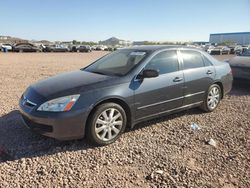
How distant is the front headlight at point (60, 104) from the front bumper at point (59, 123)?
0.21ft

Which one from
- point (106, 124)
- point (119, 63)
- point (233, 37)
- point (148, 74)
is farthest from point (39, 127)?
point (233, 37)

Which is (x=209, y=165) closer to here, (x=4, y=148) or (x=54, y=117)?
(x=54, y=117)

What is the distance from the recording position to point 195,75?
5.38 meters

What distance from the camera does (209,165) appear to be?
3.60 m

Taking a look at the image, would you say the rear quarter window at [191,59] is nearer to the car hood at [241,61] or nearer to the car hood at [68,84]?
the car hood at [68,84]

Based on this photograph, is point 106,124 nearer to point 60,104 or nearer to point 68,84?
point 60,104

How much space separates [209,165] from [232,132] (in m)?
1.49

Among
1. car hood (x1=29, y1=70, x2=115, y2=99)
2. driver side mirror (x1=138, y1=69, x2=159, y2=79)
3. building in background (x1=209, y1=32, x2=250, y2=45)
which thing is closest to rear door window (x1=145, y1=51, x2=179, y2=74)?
driver side mirror (x1=138, y1=69, x2=159, y2=79)

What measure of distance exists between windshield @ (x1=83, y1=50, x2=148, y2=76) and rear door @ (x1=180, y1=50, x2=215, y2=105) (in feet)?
3.29

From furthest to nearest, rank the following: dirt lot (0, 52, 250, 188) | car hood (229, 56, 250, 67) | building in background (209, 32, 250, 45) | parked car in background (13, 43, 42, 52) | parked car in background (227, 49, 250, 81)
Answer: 1. building in background (209, 32, 250, 45)
2. parked car in background (13, 43, 42, 52)
3. car hood (229, 56, 250, 67)
4. parked car in background (227, 49, 250, 81)
5. dirt lot (0, 52, 250, 188)

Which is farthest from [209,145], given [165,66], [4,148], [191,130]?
[4,148]

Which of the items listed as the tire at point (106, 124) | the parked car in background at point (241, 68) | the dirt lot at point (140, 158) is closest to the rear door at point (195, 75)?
the dirt lot at point (140, 158)

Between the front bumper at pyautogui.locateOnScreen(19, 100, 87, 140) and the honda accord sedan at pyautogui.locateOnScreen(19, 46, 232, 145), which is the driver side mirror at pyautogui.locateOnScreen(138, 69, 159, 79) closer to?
the honda accord sedan at pyautogui.locateOnScreen(19, 46, 232, 145)

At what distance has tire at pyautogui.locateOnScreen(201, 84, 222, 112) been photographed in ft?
18.9
